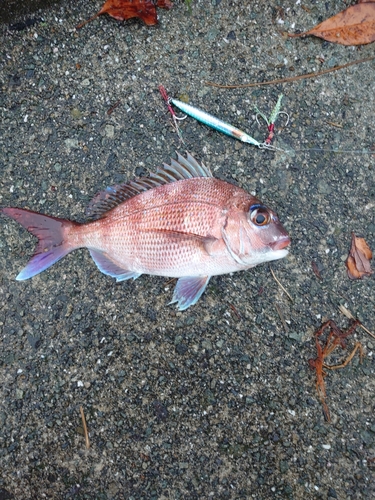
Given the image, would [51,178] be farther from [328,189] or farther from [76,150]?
[328,189]

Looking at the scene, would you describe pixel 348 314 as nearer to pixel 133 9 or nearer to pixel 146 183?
pixel 146 183

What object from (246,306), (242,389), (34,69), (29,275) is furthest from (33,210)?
(242,389)

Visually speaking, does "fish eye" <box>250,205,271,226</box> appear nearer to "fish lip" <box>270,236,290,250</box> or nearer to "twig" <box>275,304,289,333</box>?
"fish lip" <box>270,236,290,250</box>

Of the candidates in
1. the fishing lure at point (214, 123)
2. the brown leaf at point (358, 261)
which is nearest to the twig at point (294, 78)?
the fishing lure at point (214, 123)

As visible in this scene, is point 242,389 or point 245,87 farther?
point 245,87

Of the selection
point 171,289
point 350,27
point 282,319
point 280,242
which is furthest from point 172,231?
point 350,27

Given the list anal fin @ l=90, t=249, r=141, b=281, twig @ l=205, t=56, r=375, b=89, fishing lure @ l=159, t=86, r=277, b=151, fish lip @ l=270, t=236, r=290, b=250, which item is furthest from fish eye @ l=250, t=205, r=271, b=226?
twig @ l=205, t=56, r=375, b=89

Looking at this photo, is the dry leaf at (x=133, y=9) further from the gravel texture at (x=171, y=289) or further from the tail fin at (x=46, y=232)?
the tail fin at (x=46, y=232)
